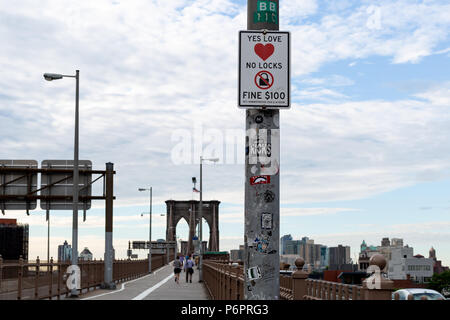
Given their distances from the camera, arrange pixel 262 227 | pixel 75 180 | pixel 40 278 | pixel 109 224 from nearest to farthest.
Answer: pixel 262 227, pixel 40 278, pixel 75 180, pixel 109 224

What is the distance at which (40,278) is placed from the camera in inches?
995

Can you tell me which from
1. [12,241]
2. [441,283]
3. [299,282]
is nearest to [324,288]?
[299,282]

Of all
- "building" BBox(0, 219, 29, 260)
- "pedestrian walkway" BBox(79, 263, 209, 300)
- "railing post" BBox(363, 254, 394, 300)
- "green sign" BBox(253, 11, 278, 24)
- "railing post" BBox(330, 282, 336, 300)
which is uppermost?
"green sign" BBox(253, 11, 278, 24)

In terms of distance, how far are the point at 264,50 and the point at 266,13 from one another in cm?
38

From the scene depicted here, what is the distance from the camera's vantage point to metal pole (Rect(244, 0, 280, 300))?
5.16 metres

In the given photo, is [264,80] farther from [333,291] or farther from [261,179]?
[333,291]

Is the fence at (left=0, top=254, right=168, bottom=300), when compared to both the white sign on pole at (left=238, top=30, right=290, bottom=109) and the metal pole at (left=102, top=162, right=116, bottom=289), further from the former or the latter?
the white sign on pole at (left=238, top=30, right=290, bottom=109)

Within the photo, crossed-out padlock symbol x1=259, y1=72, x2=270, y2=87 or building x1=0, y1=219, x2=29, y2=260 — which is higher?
crossed-out padlock symbol x1=259, y1=72, x2=270, y2=87

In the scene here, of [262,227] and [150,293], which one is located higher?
[262,227]

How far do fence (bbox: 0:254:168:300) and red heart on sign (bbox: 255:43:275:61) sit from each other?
18.3m

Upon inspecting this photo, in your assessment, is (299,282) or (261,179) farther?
(299,282)

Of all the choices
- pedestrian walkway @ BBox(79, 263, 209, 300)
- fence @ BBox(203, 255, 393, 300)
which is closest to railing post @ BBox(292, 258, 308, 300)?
fence @ BBox(203, 255, 393, 300)
